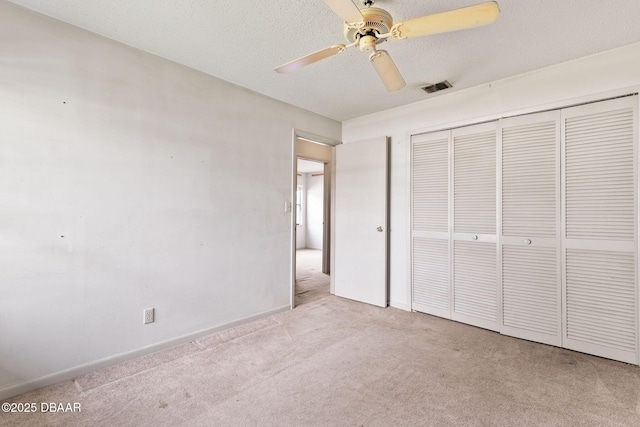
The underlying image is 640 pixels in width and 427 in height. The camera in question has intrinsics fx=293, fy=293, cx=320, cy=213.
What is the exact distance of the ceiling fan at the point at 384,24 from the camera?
1333 mm

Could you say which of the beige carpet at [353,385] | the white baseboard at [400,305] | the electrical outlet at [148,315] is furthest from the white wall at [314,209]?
the electrical outlet at [148,315]

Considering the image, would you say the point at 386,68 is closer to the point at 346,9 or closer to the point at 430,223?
the point at 346,9

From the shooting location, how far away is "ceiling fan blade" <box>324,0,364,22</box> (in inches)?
51.3

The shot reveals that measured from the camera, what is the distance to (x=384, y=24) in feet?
5.09

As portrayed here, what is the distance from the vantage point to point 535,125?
2.58 metres

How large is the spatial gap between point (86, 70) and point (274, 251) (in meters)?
2.18

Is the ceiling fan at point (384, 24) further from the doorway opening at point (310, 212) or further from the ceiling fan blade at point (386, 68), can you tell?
the doorway opening at point (310, 212)

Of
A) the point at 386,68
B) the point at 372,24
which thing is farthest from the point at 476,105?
the point at 372,24

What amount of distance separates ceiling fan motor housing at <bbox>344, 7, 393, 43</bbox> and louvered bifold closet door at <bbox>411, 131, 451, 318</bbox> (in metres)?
1.85

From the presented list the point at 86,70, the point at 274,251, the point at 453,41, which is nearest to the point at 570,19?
the point at 453,41

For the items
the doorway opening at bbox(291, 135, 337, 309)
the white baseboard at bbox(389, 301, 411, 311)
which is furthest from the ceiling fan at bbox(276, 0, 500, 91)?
the white baseboard at bbox(389, 301, 411, 311)

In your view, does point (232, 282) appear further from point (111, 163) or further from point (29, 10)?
point (29, 10)

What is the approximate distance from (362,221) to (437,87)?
1699 mm

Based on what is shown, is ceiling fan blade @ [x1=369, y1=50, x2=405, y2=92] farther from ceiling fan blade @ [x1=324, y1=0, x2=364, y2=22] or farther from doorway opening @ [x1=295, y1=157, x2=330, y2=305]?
doorway opening @ [x1=295, y1=157, x2=330, y2=305]
